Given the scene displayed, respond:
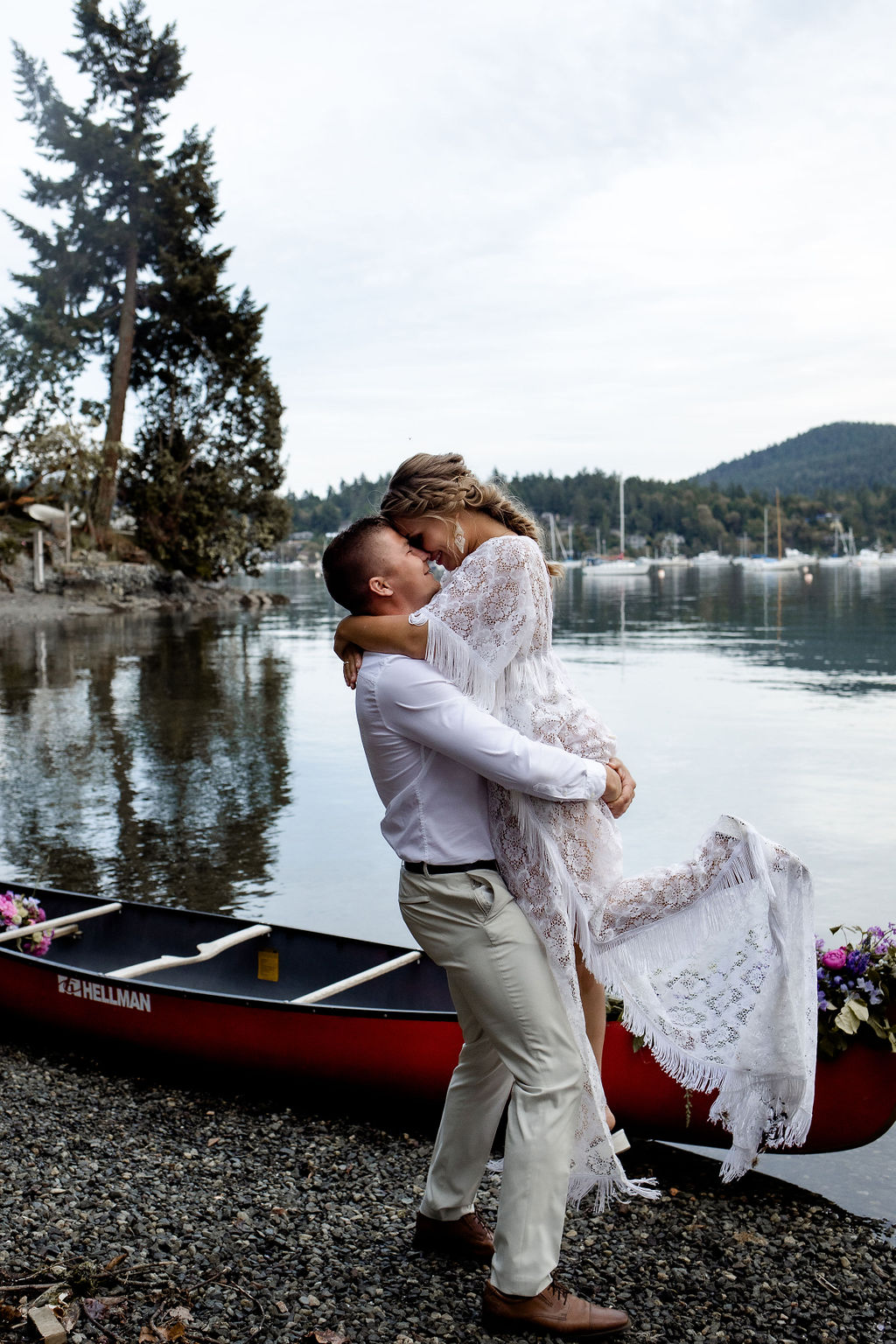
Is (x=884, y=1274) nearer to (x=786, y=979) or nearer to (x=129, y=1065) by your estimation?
(x=786, y=979)

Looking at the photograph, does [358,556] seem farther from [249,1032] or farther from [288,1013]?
[249,1032]

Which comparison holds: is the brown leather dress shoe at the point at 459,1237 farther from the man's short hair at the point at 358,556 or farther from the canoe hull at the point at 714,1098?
the man's short hair at the point at 358,556

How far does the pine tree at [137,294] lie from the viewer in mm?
49469

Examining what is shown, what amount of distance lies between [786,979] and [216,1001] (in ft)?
10.2

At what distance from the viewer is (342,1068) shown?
5.47m

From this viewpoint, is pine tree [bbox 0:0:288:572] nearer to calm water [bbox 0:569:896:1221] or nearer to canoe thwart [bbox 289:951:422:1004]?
calm water [bbox 0:569:896:1221]

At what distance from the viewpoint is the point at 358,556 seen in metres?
3.19

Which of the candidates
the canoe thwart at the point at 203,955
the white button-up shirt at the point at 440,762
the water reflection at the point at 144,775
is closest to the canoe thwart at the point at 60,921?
the canoe thwart at the point at 203,955

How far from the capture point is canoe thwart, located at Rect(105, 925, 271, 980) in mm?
6184

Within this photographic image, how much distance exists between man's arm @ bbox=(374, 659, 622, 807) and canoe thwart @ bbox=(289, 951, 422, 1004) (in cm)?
290

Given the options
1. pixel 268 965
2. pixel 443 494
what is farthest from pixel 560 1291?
pixel 268 965

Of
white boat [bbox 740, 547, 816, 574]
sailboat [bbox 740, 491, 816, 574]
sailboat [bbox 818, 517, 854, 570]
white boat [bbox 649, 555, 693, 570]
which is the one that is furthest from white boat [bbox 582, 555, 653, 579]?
sailboat [bbox 818, 517, 854, 570]

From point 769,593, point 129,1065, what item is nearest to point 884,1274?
point 129,1065

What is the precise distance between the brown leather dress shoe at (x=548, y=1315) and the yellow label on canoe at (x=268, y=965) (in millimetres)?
3607
